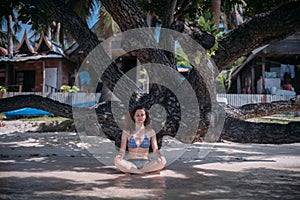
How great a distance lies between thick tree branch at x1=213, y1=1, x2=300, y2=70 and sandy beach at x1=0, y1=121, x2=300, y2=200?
1966 mm

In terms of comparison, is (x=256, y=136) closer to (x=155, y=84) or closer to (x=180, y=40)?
(x=180, y=40)

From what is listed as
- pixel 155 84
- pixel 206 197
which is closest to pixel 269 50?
pixel 155 84

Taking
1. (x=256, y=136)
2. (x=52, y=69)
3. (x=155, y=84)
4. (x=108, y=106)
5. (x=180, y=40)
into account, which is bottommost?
(x=256, y=136)

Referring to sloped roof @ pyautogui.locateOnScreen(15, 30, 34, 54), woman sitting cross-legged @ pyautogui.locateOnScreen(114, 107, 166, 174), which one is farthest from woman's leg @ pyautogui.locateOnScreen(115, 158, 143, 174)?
sloped roof @ pyautogui.locateOnScreen(15, 30, 34, 54)

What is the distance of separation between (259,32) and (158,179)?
116 inches

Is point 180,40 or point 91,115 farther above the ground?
point 180,40

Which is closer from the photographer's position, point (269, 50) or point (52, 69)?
point (269, 50)

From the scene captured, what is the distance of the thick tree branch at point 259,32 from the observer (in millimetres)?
4621

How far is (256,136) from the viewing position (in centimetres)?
428

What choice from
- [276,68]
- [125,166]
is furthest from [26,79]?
[125,166]

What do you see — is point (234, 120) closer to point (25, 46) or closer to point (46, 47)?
point (46, 47)

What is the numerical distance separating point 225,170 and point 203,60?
1.76 metres

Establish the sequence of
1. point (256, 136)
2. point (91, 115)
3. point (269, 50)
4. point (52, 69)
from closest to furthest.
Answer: point (256, 136)
point (91, 115)
point (269, 50)
point (52, 69)

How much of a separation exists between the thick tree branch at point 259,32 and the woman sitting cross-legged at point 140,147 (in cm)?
198
